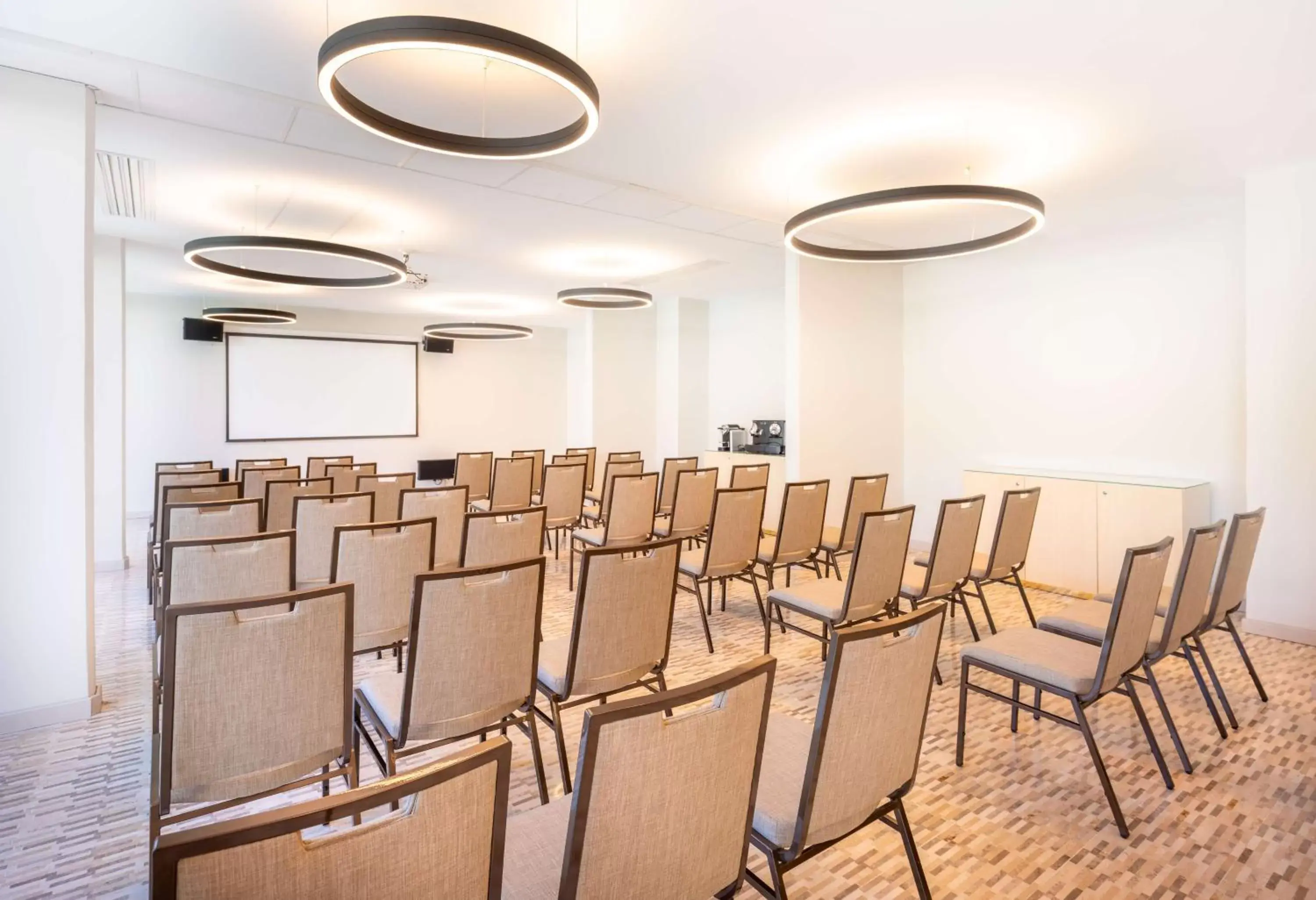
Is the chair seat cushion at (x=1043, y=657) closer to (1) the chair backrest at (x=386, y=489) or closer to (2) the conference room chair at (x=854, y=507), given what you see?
(2) the conference room chair at (x=854, y=507)

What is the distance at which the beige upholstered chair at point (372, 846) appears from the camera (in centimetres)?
82

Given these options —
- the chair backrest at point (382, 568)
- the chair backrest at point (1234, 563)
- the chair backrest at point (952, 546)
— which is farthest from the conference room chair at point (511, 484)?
the chair backrest at point (1234, 563)

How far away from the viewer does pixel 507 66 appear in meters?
3.21

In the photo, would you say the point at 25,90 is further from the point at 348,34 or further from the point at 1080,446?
the point at 1080,446

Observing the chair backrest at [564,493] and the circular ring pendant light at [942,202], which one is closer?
the circular ring pendant light at [942,202]

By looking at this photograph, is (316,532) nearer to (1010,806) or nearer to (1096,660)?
(1010,806)

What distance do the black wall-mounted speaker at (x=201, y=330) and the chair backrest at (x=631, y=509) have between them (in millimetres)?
8042

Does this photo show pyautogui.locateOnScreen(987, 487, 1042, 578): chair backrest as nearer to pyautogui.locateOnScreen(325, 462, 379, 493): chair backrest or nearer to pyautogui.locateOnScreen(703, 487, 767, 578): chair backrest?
pyautogui.locateOnScreen(703, 487, 767, 578): chair backrest

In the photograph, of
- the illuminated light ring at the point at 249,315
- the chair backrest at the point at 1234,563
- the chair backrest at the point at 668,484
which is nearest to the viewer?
the chair backrest at the point at 1234,563

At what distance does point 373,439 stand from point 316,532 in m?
8.20

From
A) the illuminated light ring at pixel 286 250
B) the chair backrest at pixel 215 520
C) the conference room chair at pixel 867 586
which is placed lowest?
Answer: the conference room chair at pixel 867 586

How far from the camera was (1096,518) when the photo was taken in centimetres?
542

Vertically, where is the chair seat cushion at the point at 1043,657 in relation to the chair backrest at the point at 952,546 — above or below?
below

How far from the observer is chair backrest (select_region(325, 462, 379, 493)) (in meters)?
5.30
